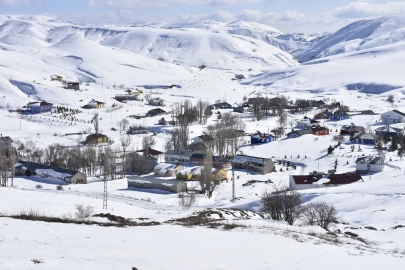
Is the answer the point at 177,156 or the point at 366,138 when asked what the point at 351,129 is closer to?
the point at 366,138

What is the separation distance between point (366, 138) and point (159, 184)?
104ft

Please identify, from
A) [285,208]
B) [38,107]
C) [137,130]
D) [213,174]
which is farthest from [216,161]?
[38,107]

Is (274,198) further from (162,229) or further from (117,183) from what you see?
(117,183)

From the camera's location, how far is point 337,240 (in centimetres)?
1462

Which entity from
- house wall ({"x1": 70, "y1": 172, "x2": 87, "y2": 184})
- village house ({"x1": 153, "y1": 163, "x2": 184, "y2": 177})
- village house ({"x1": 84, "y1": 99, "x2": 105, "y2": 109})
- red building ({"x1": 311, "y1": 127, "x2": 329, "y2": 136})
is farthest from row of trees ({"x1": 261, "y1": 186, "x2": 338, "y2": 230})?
village house ({"x1": 84, "y1": 99, "x2": 105, "y2": 109})

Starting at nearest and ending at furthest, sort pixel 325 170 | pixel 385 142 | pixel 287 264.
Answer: pixel 287 264, pixel 325 170, pixel 385 142

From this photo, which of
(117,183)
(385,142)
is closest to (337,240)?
(117,183)

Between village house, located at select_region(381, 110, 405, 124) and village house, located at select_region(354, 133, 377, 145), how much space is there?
17.6 metres

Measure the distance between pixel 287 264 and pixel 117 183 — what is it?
26.8m

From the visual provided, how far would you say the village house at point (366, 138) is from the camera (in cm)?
4956

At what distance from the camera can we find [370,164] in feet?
120

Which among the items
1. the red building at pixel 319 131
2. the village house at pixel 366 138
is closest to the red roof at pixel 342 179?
the village house at pixel 366 138

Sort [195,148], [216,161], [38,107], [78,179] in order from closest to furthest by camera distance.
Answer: [78,179] < [216,161] < [195,148] < [38,107]

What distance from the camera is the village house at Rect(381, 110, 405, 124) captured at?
64069 millimetres
